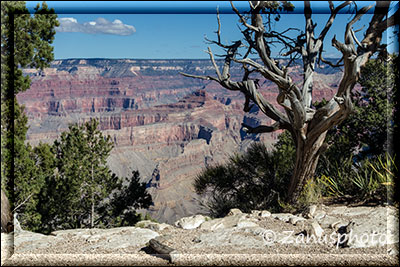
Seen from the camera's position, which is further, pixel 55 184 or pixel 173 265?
pixel 55 184

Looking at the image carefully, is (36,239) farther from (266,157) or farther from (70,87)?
(70,87)

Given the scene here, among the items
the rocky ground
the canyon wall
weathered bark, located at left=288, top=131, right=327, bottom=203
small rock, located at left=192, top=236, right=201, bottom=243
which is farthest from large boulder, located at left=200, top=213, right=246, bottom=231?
the canyon wall

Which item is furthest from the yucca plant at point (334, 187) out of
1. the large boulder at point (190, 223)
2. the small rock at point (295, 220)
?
the large boulder at point (190, 223)

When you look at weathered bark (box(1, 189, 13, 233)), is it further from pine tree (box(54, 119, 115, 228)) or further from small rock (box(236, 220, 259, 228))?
pine tree (box(54, 119, 115, 228))

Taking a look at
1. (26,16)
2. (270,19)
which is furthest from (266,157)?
(26,16)

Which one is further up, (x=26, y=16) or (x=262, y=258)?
(x=26, y=16)

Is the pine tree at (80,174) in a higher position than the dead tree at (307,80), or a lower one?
lower

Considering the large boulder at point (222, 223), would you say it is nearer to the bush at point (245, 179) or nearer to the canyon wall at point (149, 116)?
the bush at point (245, 179)
